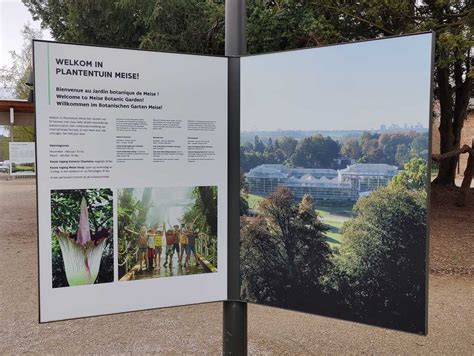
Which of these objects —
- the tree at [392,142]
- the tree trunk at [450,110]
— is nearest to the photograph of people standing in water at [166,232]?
the tree at [392,142]

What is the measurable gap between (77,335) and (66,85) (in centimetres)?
313

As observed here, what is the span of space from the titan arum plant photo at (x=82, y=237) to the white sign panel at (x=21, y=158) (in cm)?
2568

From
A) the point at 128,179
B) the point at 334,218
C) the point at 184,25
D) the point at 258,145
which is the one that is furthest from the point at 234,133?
the point at 184,25

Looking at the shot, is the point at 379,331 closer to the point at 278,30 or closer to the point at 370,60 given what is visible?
the point at 370,60

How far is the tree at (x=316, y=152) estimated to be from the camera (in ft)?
10.3

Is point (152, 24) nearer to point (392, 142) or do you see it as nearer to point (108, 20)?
point (108, 20)

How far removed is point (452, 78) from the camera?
16.4 meters

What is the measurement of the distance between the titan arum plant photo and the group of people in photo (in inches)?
8.6

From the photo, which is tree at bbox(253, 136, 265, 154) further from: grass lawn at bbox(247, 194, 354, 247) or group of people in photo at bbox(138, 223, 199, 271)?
group of people in photo at bbox(138, 223, 199, 271)

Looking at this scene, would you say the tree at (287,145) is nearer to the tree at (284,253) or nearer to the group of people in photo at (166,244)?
the tree at (284,253)

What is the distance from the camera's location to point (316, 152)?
319 centimetres

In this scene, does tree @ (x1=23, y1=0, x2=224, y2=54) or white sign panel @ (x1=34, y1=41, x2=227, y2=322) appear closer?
white sign panel @ (x1=34, y1=41, x2=227, y2=322)

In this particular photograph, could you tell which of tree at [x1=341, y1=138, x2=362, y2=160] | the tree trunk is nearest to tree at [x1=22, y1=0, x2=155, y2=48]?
tree at [x1=341, y1=138, x2=362, y2=160]

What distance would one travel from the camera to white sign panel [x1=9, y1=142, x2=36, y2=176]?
28.1 metres
